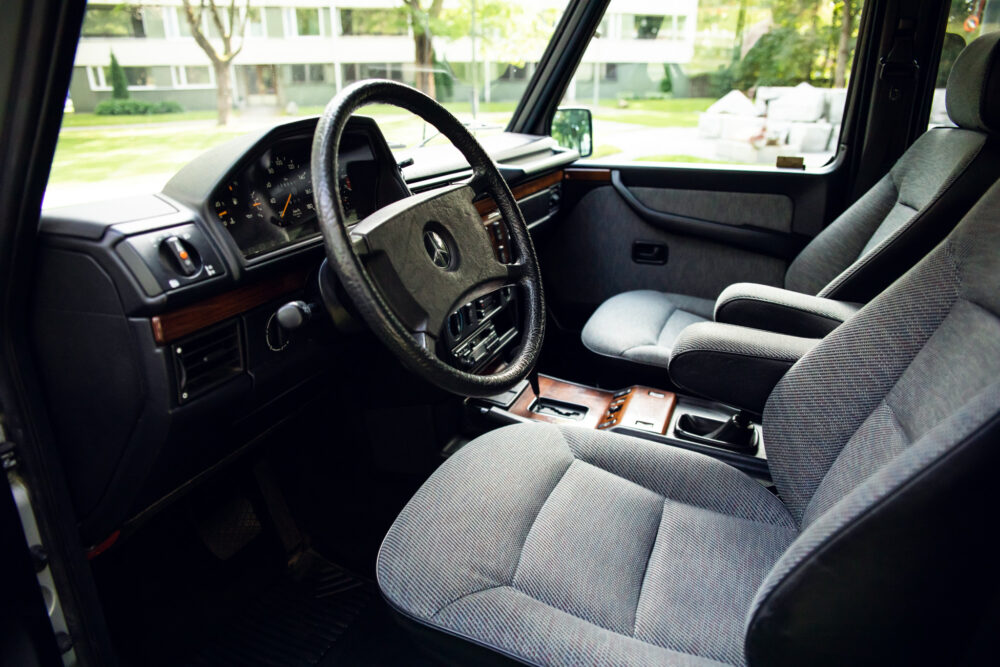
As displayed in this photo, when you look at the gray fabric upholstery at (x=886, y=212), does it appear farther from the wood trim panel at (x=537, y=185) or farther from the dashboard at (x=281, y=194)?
the dashboard at (x=281, y=194)

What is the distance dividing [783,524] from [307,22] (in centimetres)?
153

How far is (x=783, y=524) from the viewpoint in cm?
110

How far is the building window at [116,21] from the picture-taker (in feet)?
3.66

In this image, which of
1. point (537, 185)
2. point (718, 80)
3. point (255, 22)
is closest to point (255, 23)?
point (255, 22)

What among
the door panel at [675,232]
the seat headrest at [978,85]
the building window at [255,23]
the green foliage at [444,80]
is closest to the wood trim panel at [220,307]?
the building window at [255,23]

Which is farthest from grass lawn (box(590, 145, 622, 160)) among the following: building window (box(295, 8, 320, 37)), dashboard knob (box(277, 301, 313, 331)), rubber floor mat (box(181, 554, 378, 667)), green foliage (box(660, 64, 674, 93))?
dashboard knob (box(277, 301, 313, 331))

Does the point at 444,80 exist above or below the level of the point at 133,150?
above

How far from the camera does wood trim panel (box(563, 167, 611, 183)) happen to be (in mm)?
2721

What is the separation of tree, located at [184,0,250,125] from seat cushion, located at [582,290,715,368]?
1.17 m

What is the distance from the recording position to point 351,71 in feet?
5.73

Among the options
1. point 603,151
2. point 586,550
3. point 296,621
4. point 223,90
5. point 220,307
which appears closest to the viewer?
point 586,550

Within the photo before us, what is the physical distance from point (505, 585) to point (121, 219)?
30.9 inches

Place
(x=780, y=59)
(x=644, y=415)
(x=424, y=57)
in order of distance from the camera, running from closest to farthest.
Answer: (x=644, y=415) → (x=424, y=57) → (x=780, y=59)

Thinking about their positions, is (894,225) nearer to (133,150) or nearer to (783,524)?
(783,524)
